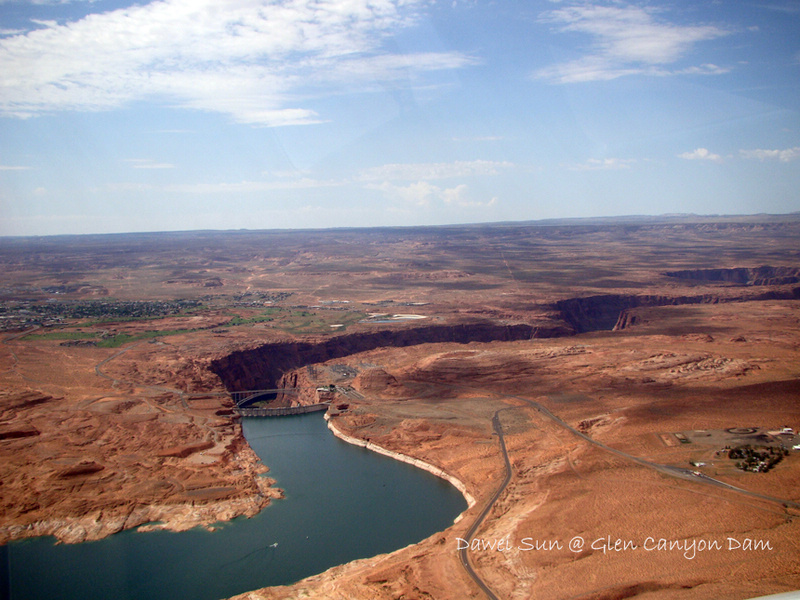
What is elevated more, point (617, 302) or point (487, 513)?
point (617, 302)

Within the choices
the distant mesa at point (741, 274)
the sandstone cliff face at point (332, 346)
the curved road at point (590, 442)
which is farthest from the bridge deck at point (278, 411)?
the distant mesa at point (741, 274)

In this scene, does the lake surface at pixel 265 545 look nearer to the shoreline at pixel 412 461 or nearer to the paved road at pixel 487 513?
the shoreline at pixel 412 461

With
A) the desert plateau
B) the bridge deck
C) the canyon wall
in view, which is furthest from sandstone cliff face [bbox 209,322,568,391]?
the bridge deck

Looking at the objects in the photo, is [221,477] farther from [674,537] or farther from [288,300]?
[288,300]

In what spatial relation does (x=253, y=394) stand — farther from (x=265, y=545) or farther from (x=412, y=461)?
(x=265, y=545)

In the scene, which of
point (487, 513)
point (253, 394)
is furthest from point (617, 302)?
point (487, 513)

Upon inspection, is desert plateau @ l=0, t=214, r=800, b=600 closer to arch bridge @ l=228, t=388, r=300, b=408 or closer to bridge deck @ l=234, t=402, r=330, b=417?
arch bridge @ l=228, t=388, r=300, b=408

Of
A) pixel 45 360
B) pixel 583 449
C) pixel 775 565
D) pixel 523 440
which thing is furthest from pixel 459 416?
pixel 45 360
